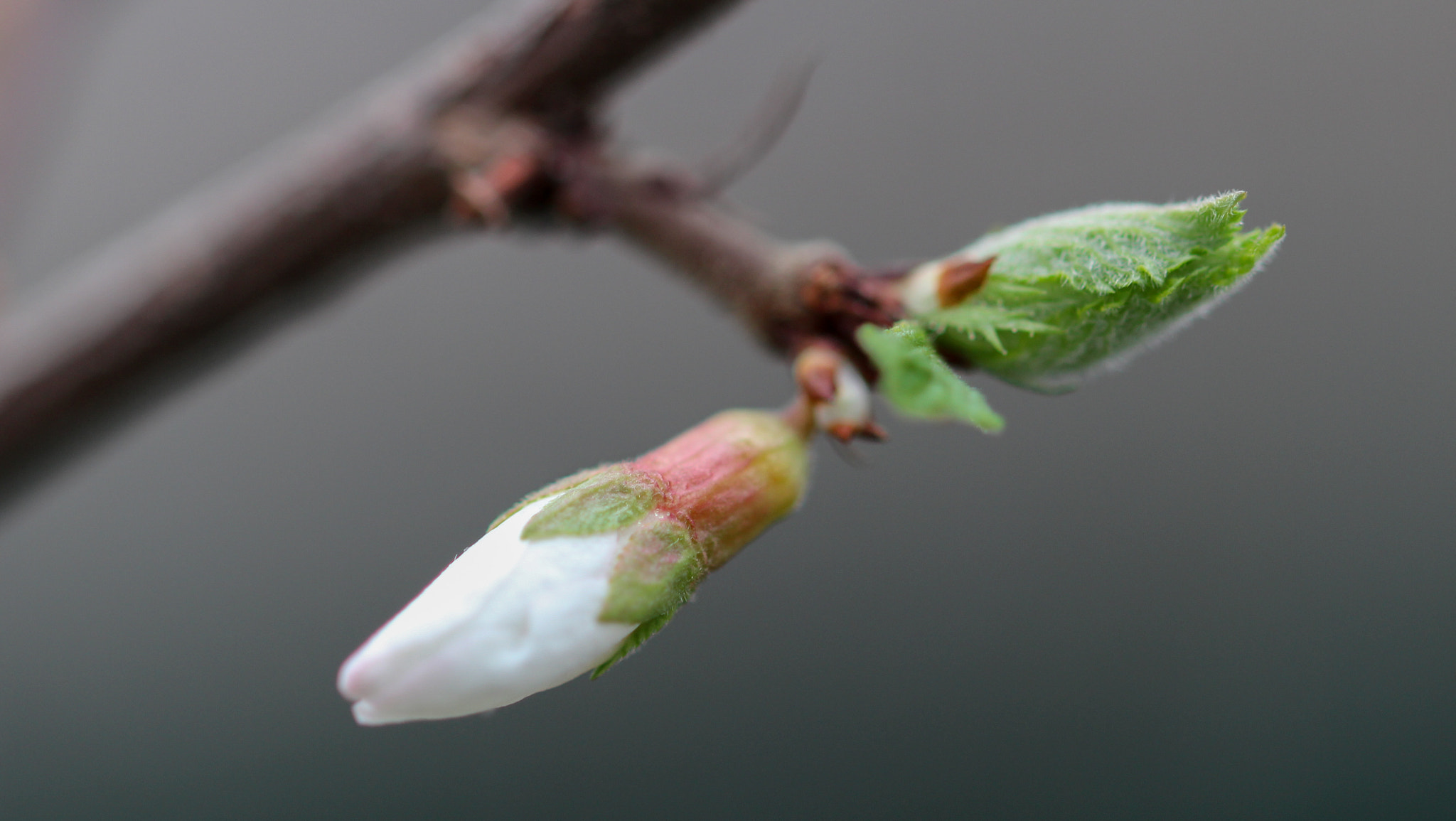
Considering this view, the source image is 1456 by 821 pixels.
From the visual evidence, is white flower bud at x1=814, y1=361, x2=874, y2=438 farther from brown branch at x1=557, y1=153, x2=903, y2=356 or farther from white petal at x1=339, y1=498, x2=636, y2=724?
white petal at x1=339, y1=498, x2=636, y2=724

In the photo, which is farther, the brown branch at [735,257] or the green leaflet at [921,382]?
the brown branch at [735,257]

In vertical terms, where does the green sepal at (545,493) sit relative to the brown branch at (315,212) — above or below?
below

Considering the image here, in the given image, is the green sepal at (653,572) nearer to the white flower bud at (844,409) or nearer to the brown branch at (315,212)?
the white flower bud at (844,409)

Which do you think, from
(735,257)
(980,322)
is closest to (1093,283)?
(980,322)

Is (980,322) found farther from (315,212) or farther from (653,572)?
(315,212)

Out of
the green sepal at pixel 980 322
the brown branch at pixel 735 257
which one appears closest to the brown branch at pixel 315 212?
the brown branch at pixel 735 257

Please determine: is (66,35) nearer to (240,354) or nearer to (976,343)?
(240,354)

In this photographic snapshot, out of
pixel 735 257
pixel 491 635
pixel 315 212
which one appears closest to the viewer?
pixel 491 635
